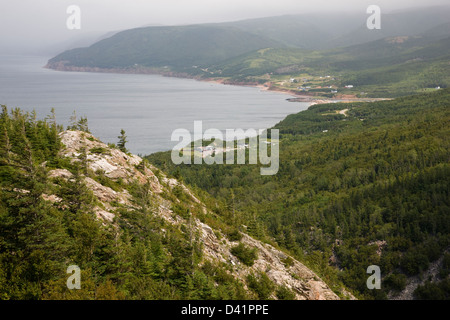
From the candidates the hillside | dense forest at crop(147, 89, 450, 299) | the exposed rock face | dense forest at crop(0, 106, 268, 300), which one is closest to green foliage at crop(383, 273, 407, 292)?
dense forest at crop(147, 89, 450, 299)

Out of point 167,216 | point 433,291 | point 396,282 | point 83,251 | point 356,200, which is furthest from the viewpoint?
point 356,200

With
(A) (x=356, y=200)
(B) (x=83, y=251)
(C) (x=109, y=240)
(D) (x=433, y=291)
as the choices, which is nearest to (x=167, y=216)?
(C) (x=109, y=240)

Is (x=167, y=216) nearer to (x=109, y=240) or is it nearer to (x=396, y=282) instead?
(x=109, y=240)

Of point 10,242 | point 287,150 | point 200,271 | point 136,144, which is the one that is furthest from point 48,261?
point 287,150

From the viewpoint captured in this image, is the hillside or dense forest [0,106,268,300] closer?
dense forest [0,106,268,300]

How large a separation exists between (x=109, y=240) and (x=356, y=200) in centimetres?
8103

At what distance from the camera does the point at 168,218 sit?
3053 cm

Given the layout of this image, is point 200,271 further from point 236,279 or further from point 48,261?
point 48,261

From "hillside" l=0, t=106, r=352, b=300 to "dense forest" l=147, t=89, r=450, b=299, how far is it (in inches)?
383

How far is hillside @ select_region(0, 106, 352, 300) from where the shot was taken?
672 inches

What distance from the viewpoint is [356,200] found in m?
89.7

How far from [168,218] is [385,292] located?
5231 cm

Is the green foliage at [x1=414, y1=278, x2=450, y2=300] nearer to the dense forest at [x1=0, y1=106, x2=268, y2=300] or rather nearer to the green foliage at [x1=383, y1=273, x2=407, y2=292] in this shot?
the green foliage at [x1=383, y1=273, x2=407, y2=292]

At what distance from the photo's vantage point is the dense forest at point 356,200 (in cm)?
6514
